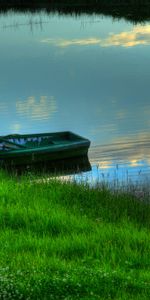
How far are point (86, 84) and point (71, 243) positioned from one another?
67.9 ft

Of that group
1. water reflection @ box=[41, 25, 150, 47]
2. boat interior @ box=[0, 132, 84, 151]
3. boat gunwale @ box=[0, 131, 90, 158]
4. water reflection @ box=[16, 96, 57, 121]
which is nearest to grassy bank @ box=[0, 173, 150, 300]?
boat gunwale @ box=[0, 131, 90, 158]

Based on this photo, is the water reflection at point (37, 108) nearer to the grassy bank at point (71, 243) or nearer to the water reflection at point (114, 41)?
the grassy bank at point (71, 243)

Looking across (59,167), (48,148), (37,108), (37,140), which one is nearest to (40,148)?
(48,148)

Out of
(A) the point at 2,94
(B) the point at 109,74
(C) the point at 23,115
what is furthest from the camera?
(B) the point at 109,74

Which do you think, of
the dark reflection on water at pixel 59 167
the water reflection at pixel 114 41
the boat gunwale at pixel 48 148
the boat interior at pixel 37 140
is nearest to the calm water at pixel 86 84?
the water reflection at pixel 114 41

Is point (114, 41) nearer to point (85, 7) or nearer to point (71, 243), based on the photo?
point (85, 7)

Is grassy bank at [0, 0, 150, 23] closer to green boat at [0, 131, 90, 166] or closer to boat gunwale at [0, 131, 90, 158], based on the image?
green boat at [0, 131, 90, 166]

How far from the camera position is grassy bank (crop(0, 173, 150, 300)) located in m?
5.75

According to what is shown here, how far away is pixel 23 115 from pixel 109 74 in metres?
7.64

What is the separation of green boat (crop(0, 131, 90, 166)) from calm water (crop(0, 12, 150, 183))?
56cm

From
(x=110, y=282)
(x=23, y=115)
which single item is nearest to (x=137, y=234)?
(x=110, y=282)

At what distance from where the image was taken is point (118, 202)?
10172 mm

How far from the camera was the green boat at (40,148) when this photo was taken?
16.2 meters

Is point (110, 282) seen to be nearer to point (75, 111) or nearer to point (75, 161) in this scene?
point (75, 161)
